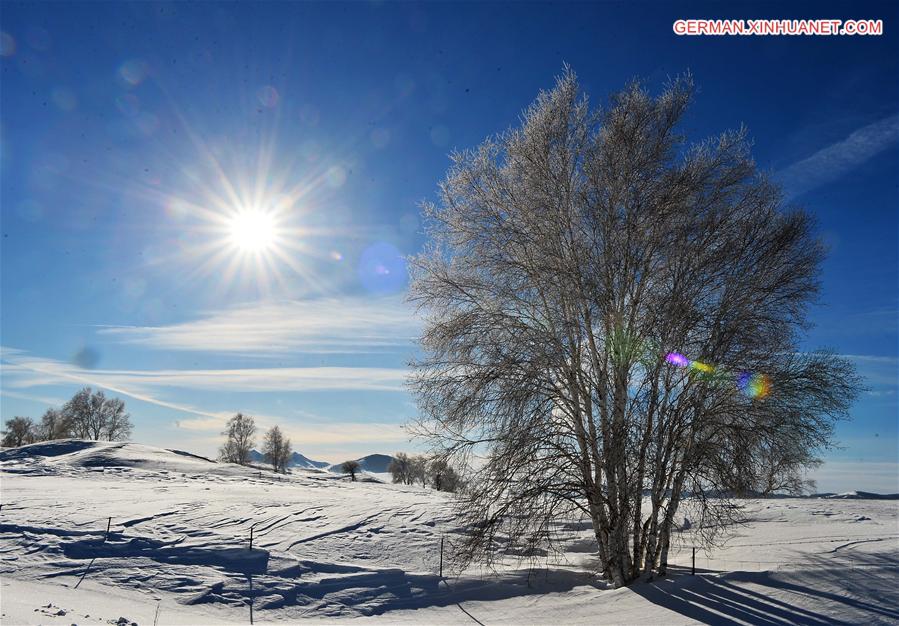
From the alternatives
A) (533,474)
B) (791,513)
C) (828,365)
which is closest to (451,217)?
(533,474)

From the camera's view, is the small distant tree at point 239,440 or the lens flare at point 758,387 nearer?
the lens flare at point 758,387

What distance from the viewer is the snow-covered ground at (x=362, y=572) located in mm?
9352

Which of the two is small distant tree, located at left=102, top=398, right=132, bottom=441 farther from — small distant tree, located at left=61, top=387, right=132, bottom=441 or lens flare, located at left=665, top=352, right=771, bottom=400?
lens flare, located at left=665, top=352, right=771, bottom=400

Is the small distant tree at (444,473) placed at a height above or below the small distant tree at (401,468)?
above

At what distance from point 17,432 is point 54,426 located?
32.1 ft

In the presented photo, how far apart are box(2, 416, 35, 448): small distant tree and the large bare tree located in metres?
114

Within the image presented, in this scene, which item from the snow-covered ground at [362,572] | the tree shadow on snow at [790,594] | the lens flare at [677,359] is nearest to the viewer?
the tree shadow on snow at [790,594]

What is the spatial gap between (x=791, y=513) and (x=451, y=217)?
20707 millimetres

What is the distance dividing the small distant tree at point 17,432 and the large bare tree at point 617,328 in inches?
4495

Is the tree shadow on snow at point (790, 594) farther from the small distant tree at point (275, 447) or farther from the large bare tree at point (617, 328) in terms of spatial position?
the small distant tree at point (275, 447)

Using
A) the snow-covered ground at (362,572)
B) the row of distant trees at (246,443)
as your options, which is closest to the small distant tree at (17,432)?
the row of distant trees at (246,443)

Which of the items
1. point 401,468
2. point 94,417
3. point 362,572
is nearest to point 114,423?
point 94,417

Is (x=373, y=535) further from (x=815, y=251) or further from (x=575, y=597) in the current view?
(x=815, y=251)

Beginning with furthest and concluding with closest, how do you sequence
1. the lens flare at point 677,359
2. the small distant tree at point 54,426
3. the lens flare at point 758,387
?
the small distant tree at point 54,426, the lens flare at point 677,359, the lens flare at point 758,387
